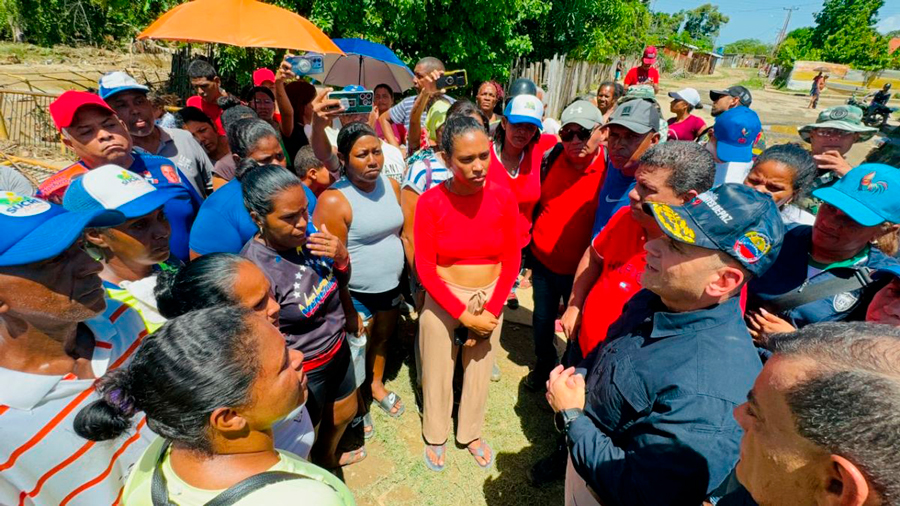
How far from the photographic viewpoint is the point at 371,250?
284cm

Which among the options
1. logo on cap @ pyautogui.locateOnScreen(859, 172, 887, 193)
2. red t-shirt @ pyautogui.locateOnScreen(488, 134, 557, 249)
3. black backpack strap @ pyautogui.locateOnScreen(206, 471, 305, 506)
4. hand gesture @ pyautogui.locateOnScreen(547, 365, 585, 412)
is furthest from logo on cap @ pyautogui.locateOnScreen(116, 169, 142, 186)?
logo on cap @ pyautogui.locateOnScreen(859, 172, 887, 193)

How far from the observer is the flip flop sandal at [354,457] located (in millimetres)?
2939

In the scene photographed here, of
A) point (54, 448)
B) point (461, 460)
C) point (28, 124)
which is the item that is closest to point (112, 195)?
point (54, 448)

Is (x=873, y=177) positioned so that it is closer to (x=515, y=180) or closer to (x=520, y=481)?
(x=515, y=180)

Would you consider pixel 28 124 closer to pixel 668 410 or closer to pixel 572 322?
pixel 572 322

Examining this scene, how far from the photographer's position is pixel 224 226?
232 cm

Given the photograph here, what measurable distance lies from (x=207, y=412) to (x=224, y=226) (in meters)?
1.48

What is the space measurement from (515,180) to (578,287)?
44.4 inches

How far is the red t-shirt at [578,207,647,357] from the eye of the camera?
221 cm

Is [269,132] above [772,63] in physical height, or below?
below

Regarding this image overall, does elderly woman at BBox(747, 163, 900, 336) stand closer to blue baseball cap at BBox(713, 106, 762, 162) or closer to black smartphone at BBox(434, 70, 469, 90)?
blue baseball cap at BBox(713, 106, 762, 162)

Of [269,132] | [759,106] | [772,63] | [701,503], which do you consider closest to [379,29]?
[269,132]

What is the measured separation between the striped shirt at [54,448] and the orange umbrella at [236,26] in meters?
3.52

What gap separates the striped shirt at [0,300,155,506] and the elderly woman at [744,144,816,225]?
10.9ft
